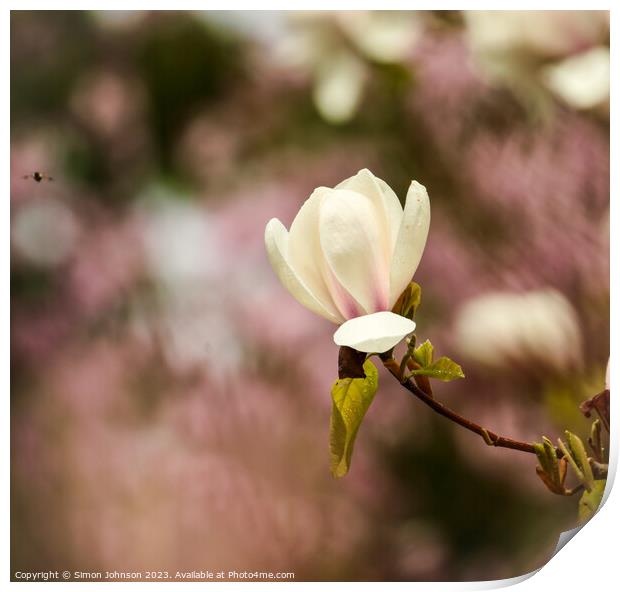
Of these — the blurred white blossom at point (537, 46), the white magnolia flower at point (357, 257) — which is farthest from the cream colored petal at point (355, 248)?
the blurred white blossom at point (537, 46)

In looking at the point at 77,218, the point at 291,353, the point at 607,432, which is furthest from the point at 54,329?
the point at 607,432

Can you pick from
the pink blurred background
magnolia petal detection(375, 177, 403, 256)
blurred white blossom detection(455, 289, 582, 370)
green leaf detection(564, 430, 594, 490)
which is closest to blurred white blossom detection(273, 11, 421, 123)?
the pink blurred background

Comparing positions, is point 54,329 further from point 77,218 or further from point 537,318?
point 537,318

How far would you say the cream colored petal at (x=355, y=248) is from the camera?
69cm

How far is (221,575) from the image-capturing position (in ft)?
2.77

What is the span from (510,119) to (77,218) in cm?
48

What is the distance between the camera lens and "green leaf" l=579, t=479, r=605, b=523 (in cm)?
86

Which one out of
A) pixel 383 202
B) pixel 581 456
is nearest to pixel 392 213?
pixel 383 202

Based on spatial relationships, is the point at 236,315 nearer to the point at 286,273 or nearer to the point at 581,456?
the point at 286,273

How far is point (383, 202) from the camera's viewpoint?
0.72 meters

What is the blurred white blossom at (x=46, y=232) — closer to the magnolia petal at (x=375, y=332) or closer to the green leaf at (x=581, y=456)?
the magnolia petal at (x=375, y=332)

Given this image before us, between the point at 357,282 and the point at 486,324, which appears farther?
the point at 486,324

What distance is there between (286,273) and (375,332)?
3.8 inches

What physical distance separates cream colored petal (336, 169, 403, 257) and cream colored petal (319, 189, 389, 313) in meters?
0.01
